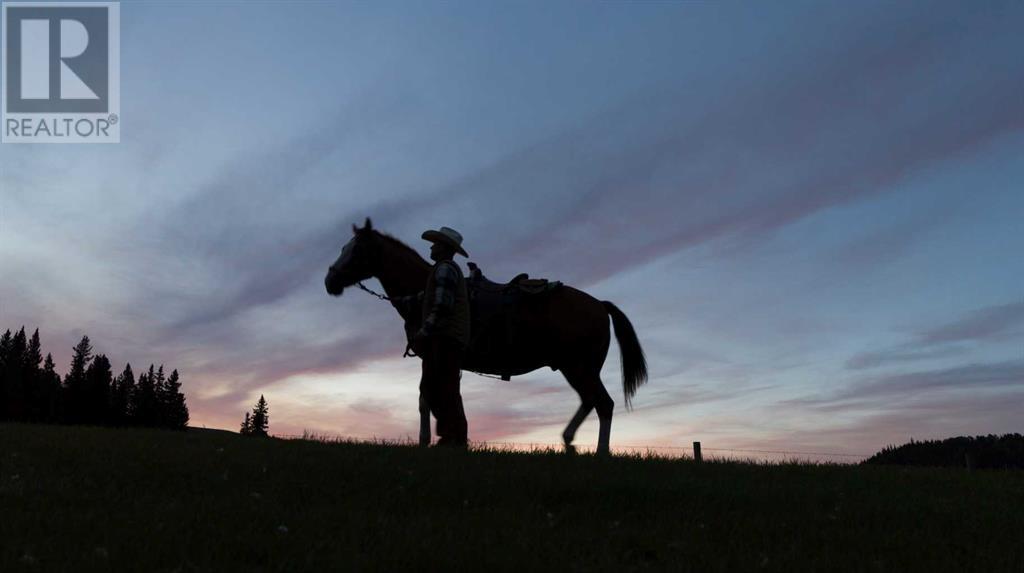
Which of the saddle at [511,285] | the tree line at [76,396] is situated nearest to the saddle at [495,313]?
the saddle at [511,285]

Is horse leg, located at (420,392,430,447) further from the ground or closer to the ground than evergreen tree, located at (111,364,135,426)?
closer to the ground

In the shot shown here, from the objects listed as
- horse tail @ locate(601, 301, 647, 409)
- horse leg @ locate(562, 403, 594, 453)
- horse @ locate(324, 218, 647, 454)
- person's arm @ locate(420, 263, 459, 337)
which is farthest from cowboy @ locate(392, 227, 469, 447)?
horse tail @ locate(601, 301, 647, 409)

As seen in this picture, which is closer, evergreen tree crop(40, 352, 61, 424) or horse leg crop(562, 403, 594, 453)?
horse leg crop(562, 403, 594, 453)

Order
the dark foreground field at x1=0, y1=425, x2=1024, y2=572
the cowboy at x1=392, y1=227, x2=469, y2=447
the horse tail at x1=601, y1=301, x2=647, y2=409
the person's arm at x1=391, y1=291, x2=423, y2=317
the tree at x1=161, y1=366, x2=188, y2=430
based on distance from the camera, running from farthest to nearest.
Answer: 1. the tree at x1=161, y1=366, x2=188, y2=430
2. the horse tail at x1=601, y1=301, x2=647, y2=409
3. the person's arm at x1=391, y1=291, x2=423, y2=317
4. the cowboy at x1=392, y1=227, x2=469, y2=447
5. the dark foreground field at x1=0, y1=425, x2=1024, y2=572

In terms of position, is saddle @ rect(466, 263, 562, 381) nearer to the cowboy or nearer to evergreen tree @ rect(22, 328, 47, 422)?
the cowboy

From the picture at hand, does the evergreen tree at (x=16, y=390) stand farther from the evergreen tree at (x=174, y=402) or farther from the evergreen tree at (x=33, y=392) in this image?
the evergreen tree at (x=174, y=402)

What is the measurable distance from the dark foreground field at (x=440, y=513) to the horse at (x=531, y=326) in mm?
2086

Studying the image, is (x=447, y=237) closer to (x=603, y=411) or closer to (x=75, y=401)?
(x=603, y=411)

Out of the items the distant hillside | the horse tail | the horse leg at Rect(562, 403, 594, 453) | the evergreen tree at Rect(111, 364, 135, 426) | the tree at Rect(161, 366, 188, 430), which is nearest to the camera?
the horse leg at Rect(562, 403, 594, 453)

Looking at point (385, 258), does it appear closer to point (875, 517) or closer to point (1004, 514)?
point (875, 517)

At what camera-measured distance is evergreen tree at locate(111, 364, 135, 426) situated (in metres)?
108

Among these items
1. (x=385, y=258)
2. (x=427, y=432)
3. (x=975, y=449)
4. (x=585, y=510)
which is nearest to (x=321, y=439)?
(x=427, y=432)

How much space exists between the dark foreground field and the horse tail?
3513 mm

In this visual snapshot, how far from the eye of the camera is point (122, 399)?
111625 millimetres
